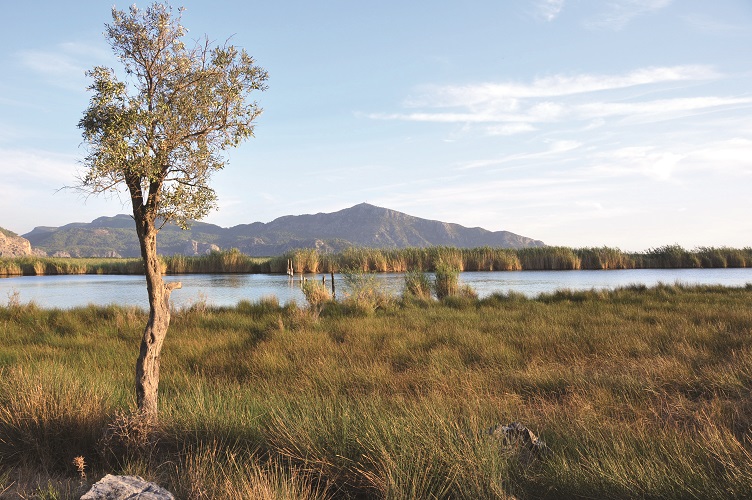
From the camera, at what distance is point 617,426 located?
439cm

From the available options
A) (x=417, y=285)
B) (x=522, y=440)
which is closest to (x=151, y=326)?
(x=522, y=440)

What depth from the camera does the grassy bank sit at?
331cm

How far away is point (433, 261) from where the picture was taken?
117 feet

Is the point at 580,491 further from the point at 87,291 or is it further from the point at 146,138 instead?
the point at 87,291

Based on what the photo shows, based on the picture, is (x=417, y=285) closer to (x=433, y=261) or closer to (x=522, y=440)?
(x=522, y=440)

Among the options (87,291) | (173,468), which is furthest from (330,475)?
(87,291)

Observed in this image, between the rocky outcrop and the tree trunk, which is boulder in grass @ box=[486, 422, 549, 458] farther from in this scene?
the rocky outcrop

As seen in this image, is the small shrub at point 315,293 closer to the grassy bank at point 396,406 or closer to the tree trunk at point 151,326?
the grassy bank at point 396,406

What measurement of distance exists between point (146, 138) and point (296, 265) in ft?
111

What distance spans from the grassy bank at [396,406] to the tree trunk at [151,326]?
13.9 inches

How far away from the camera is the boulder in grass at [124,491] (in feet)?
9.80

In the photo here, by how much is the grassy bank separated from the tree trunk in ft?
1.16

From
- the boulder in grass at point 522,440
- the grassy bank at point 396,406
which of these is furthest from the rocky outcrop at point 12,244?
the boulder in grass at point 522,440

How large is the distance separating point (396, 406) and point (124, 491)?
269 cm
